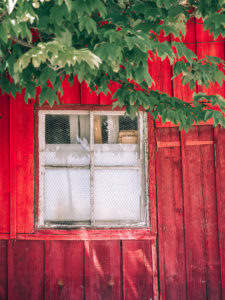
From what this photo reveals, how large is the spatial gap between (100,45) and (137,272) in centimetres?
271

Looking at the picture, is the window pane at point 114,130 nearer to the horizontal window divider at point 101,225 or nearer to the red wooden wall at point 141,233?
the red wooden wall at point 141,233

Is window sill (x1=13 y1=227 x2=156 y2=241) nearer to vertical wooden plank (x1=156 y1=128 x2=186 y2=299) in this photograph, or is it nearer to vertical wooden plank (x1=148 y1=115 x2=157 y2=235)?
vertical wooden plank (x1=148 y1=115 x2=157 y2=235)

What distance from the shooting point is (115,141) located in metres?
4.46

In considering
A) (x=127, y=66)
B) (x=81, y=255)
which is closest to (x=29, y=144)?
(x=81, y=255)

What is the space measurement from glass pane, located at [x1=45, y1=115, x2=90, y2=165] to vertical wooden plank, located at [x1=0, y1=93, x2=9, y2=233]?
17.9 inches

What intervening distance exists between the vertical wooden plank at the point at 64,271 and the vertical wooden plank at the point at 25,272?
8 centimetres

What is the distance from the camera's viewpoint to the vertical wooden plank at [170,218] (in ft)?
14.2

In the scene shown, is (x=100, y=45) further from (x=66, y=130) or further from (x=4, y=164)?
(x=4, y=164)

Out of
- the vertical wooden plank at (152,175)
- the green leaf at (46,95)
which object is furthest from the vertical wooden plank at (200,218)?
the green leaf at (46,95)

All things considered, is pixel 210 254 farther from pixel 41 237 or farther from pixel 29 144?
pixel 29 144

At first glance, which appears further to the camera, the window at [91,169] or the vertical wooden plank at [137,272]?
the window at [91,169]

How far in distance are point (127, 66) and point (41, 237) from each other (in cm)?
238

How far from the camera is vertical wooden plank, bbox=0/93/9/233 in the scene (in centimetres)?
421

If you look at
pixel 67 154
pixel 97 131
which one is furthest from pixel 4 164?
pixel 97 131
